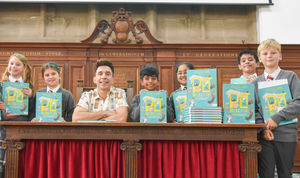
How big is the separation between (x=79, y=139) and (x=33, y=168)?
0.37 meters

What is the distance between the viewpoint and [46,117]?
8.41 ft

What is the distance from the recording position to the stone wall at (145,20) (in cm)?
747

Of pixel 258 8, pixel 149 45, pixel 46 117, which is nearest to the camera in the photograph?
pixel 46 117

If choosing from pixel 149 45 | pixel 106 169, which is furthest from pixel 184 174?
pixel 149 45

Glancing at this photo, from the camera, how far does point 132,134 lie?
2.41m

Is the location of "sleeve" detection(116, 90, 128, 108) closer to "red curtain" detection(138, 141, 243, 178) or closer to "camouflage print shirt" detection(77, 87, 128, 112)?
"camouflage print shirt" detection(77, 87, 128, 112)

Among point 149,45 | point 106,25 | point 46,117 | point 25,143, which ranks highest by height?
point 106,25

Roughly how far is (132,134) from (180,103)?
2.26 ft

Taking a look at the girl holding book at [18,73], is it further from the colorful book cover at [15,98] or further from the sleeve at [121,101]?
the sleeve at [121,101]

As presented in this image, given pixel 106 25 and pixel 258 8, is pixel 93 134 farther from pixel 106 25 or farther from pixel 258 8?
pixel 258 8

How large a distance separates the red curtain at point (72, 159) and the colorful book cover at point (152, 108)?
302 millimetres

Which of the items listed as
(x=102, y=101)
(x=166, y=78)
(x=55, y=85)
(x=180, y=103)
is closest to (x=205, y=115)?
(x=180, y=103)

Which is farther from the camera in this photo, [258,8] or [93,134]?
[258,8]

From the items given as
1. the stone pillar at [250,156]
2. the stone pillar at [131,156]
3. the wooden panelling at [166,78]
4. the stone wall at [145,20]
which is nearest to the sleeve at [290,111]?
the stone pillar at [250,156]
